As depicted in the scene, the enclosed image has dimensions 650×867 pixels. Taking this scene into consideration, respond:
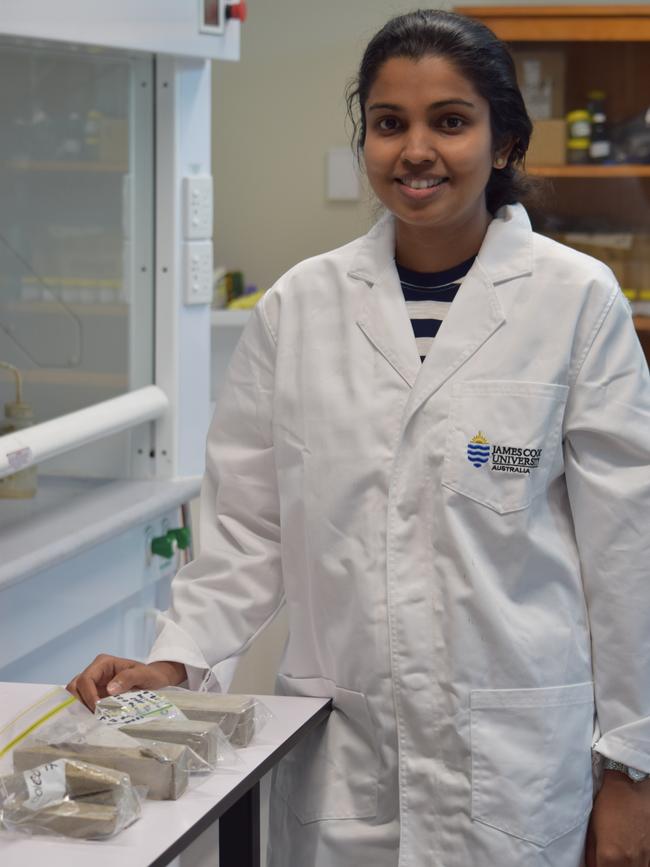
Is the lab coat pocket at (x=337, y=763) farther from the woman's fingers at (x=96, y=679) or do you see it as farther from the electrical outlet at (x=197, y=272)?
the electrical outlet at (x=197, y=272)

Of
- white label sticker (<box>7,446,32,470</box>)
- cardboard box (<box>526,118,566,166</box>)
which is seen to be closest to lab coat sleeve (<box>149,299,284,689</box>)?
white label sticker (<box>7,446,32,470</box>)

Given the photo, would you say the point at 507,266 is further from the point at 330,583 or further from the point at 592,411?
the point at 330,583

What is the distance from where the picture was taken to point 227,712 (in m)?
1.30

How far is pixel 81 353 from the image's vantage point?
2.49 metres

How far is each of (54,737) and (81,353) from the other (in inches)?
52.7

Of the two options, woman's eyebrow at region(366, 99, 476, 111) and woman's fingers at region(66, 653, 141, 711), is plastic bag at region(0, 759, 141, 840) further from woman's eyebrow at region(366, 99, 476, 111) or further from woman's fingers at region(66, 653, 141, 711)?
woman's eyebrow at region(366, 99, 476, 111)

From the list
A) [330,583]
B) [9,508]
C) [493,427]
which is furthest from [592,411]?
[9,508]

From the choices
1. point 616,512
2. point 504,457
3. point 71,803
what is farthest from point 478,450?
point 71,803

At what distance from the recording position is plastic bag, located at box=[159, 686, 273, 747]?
1296 millimetres

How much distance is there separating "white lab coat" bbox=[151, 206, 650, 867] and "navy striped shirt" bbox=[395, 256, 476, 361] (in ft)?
0.09

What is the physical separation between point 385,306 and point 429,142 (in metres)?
0.18

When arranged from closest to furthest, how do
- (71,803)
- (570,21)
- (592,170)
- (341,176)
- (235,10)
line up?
(71,803) < (235,10) < (570,21) < (592,170) < (341,176)

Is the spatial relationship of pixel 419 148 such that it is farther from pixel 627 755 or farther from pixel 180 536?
pixel 180 536

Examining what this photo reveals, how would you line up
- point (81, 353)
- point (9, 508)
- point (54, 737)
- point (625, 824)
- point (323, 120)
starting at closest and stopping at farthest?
point (54, 737)
point (625, 824)
point (9, 508)
point (81, 353)
point (323, 120)
